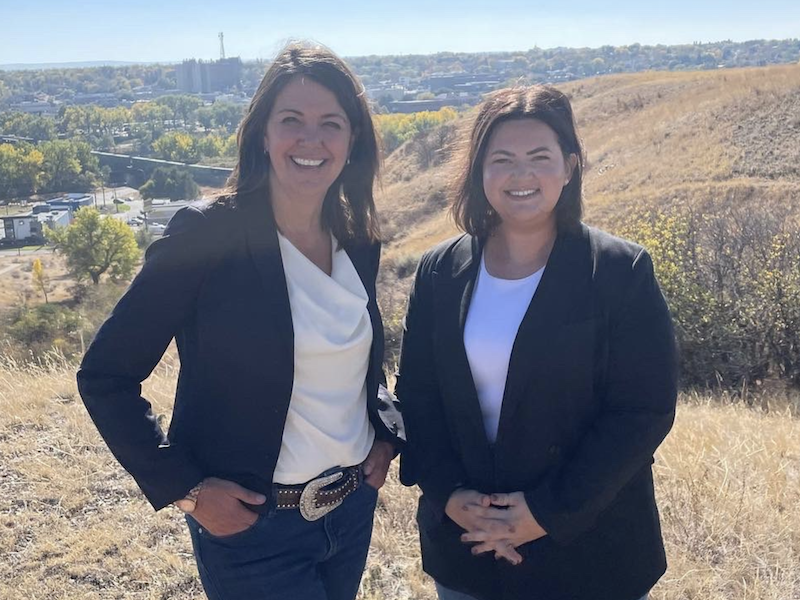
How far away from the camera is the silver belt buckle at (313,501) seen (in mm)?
2092

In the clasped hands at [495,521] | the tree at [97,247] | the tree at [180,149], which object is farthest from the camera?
the tree at [180,149]

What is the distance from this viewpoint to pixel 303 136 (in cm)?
211

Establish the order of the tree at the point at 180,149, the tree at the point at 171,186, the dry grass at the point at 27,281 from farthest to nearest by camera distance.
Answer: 1. the tree at the point at 180,149
2. the tree at the point at 171,186
3. the dry grass at the point at 27,281

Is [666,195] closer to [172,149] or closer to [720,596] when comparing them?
[720,596]

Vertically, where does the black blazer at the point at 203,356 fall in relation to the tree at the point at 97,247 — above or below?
above

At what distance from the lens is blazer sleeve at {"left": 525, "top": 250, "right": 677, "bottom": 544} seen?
75.8 inches

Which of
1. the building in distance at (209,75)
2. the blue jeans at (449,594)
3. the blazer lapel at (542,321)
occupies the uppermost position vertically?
the building in distance at (209,75)

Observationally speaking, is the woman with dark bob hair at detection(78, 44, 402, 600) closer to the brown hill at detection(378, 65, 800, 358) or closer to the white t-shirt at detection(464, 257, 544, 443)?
the white t-shirt at detection(464, 257, 544, 443)

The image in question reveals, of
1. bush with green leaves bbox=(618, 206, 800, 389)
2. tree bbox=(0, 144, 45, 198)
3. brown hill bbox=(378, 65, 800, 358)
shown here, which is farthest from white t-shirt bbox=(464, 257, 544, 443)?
tree bbox=(0, 144, 45, 198)

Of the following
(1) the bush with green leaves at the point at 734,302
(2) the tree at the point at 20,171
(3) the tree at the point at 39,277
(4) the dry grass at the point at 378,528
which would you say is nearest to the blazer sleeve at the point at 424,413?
(4) the dry grass at the point at 378,528

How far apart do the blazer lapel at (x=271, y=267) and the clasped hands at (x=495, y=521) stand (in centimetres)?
57

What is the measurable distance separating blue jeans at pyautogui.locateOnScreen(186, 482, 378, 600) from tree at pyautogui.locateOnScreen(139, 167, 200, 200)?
69381mm

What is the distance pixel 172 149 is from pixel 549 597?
9500 centimetres

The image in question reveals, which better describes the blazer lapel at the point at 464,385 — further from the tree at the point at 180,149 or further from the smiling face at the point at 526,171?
the tree at the point at 180,149
